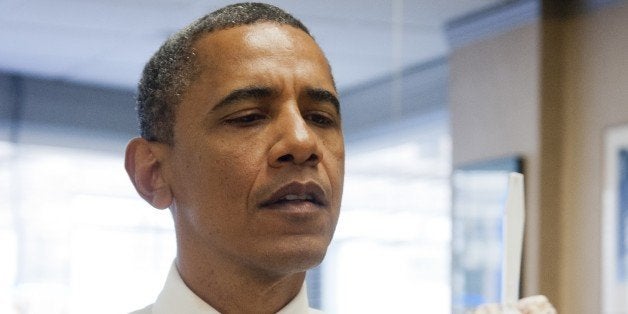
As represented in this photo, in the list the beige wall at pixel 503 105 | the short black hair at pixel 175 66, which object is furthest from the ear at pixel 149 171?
the beige wall at pixel 503 105

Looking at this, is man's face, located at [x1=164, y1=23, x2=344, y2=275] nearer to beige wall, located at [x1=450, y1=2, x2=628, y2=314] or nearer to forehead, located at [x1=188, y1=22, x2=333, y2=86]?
forehead, located at [x1=188, y1=22, x2=333, y2=86]

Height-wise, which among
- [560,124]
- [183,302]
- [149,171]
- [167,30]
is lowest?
[183,302]

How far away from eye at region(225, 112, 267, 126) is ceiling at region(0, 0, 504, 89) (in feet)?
9.99

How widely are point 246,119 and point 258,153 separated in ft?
0.11

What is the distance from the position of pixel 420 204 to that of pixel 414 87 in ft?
1.53

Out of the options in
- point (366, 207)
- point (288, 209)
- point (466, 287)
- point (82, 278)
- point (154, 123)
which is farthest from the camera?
point (82, 278)

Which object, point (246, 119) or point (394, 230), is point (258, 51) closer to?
point (246, 119)

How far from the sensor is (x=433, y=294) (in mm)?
4410

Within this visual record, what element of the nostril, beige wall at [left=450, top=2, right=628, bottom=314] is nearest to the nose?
the nostril

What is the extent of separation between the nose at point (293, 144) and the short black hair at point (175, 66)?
0.32ft

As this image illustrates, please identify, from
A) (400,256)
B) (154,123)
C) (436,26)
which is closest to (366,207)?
(400,256)

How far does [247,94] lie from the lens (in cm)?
86

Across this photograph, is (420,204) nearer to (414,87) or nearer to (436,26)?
(414,87)

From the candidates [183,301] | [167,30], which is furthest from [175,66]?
[167,30]
